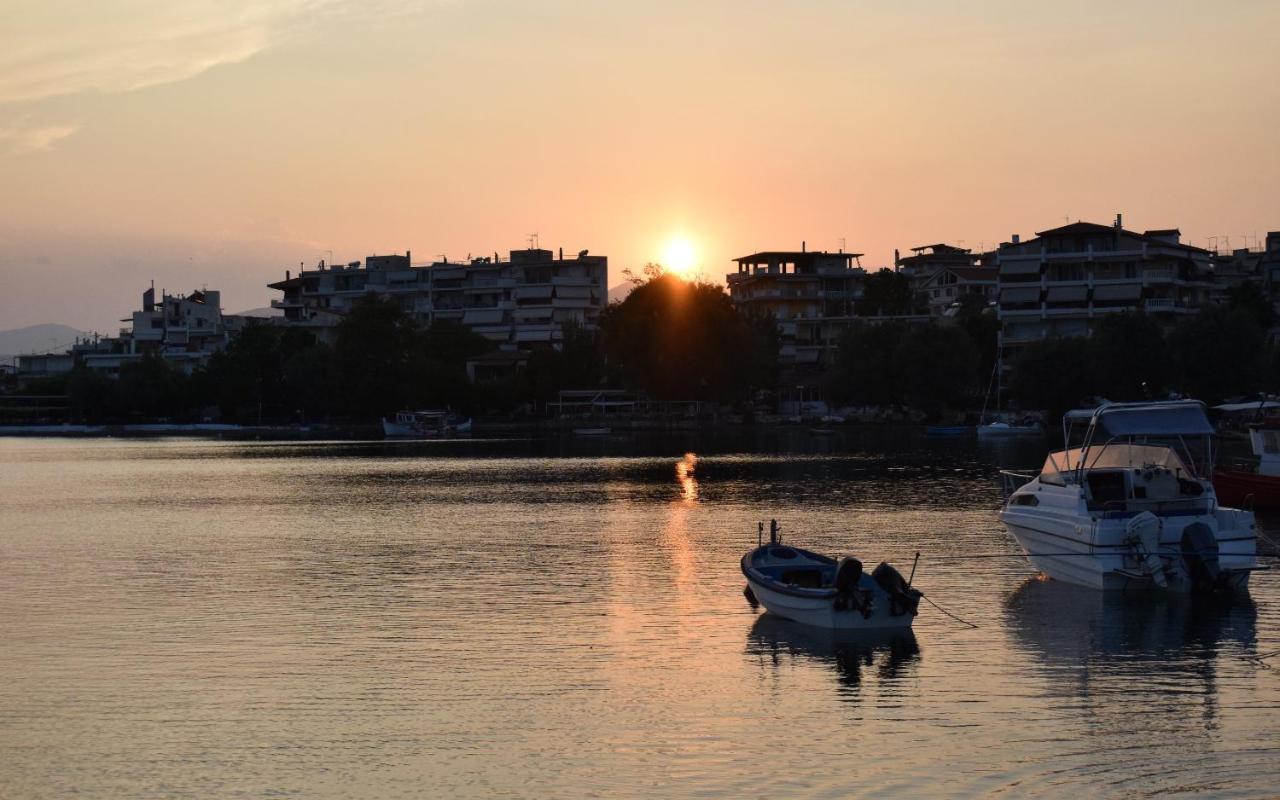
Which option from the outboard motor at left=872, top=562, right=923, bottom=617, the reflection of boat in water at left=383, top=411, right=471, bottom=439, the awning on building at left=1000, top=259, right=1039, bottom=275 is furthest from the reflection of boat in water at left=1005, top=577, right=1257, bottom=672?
the reflection of boat in water at left=383, top=411, right=471, bottom=439

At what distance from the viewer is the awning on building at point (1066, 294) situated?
15212cm

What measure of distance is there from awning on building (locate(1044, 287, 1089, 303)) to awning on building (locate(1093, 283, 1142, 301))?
1.22 metres

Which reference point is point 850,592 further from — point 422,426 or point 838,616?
point 422,426

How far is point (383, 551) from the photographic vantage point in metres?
49.2

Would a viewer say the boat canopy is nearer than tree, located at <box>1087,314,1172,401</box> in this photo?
Yes

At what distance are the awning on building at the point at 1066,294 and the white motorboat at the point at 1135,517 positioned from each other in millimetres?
119054

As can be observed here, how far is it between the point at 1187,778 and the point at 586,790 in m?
8.05

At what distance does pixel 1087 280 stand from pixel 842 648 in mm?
131685

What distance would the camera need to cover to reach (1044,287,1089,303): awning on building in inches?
5989

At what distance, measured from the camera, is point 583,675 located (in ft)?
87.2

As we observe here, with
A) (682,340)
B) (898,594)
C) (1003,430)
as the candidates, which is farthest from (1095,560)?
(682,340)

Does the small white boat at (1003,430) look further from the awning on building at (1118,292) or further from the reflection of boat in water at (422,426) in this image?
the reflection of boat in water at (422,426)

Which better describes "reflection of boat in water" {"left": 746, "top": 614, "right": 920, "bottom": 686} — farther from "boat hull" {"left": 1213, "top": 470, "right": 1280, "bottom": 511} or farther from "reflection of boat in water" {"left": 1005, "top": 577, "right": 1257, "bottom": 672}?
"boat hull" {"left": 1213, "top": 470, "right": 1280, "bottom": 511}

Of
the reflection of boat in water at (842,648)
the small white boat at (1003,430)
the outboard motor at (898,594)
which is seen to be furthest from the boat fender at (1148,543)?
the small white boat at (1003,430)
